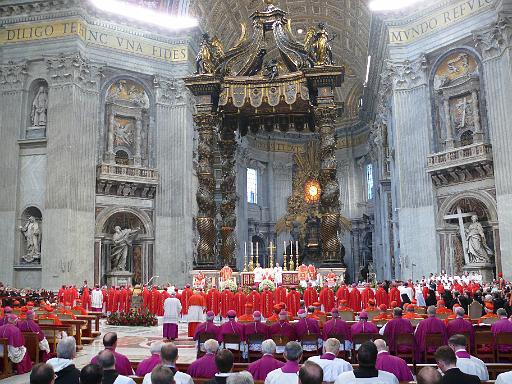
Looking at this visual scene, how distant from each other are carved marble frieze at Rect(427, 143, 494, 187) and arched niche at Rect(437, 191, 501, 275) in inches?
23.8

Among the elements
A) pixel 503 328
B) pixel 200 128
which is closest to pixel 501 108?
pixel 200 128

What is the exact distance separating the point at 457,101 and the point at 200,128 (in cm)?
979

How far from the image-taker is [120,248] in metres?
21.4

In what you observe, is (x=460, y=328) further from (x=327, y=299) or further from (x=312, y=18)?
(x=312, y=18)

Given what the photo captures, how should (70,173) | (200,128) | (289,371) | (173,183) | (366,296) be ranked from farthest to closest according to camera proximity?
(173,183) < (70,173) < (200,128) < (366,296) < (289,371)

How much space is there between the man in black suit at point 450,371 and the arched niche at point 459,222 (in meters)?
15.3

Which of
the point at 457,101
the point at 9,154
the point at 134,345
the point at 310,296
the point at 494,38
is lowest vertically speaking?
the point at 134,345

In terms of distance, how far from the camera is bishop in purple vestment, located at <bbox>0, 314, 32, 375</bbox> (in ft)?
25.2

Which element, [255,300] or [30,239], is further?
[30,239]

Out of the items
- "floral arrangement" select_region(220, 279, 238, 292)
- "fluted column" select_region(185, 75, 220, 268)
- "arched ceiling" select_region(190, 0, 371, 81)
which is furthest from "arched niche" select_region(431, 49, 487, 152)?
"floral arrangement" select_region(220, 279, 238, 292)

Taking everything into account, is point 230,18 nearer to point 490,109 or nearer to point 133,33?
point 133,33

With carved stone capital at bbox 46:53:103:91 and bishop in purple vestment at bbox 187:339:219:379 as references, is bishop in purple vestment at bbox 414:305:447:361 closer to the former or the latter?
bishop in purple vestment at bbox 187:339:219:379

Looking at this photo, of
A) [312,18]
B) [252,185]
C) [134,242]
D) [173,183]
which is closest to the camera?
[134,242]

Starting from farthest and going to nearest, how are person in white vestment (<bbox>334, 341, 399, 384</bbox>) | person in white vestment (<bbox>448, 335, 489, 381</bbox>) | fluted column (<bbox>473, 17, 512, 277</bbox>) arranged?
fluted column (<bbox>473, 17, 512, 277</bbox>)
person in white vestment (<bbox>448, 335, 489, 381</bbox>)
person in white vestment (<bbox>334, 341, 399, 384</bbox>)
